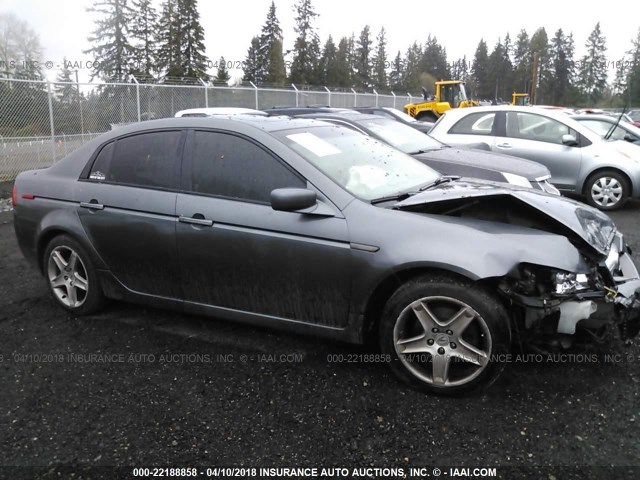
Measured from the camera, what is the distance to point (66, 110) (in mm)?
12008

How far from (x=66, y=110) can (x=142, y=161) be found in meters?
9.57

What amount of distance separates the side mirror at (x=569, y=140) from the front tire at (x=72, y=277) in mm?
7371

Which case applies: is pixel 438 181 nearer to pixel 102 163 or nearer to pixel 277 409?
pixel 277 409

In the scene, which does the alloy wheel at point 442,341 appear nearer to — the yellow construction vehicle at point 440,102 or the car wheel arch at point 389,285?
the car wheel arch at point 389,285

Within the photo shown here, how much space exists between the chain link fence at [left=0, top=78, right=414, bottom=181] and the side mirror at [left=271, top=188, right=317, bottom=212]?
893 cm

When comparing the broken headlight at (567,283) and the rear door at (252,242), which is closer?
the broken headlight at (567,283)

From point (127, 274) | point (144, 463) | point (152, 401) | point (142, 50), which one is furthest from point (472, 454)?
point (142, 50)

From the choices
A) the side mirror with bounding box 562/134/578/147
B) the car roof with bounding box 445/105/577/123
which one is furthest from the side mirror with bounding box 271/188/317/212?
the car roof with bounding box 445/105/577/123

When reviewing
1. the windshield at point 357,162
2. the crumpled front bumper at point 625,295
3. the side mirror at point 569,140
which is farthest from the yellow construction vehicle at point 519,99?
the crumpled front bumper at point 625,295

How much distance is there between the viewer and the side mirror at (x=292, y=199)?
9.93 ft

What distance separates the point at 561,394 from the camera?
9.70 ft

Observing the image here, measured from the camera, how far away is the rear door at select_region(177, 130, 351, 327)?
311cm

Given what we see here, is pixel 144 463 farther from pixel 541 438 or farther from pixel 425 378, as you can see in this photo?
pixel 541 438

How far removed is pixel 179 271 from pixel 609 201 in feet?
24.5
